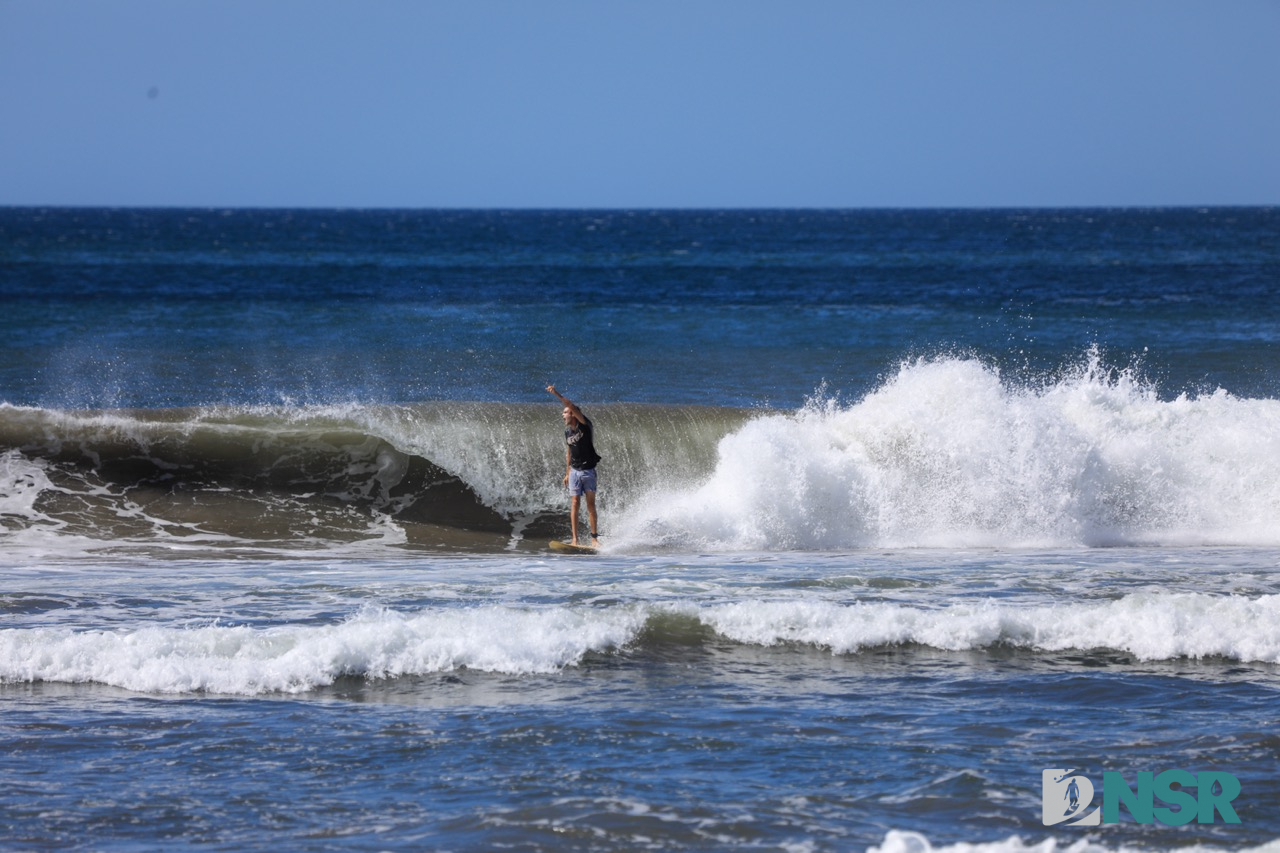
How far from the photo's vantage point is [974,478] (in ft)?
42.1

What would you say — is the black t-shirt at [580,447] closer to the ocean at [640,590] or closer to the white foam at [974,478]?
the ocean at [640,590]

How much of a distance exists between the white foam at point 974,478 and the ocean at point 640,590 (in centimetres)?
4

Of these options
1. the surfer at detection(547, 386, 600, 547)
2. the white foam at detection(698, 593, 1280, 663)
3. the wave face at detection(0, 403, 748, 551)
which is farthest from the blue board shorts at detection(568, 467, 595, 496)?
the white foam at detection(698, 593, 1280, 663)

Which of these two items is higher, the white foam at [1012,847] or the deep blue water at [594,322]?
the deep blue water at [594,322]

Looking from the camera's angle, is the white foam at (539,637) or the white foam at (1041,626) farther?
the white foam at (1041,626)

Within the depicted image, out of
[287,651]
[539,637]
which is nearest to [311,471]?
[287,651]

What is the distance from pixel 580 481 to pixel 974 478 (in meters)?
4.07

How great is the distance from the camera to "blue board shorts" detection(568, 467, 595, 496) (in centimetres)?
1188

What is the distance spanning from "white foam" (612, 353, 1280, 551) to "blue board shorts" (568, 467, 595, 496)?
2.50ft

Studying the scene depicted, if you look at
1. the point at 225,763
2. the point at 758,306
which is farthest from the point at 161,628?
the point at 758,306

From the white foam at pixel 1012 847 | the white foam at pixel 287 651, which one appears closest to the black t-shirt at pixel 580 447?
the white foam at pixel 287 651

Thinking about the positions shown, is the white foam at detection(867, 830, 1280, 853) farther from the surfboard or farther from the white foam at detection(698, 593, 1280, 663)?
the surfboard

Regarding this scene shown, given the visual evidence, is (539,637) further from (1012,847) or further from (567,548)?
(567,548)

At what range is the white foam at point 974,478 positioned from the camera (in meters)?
12.4
